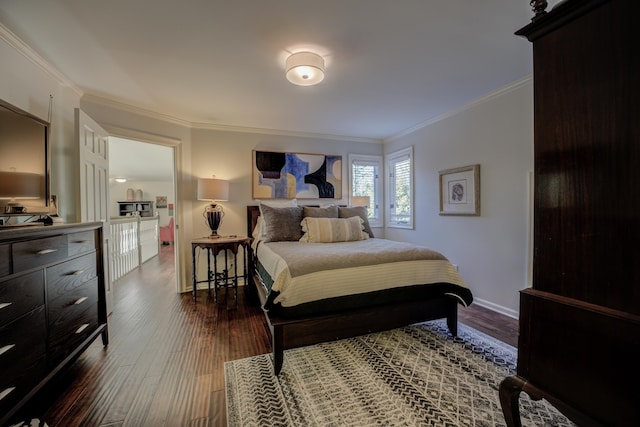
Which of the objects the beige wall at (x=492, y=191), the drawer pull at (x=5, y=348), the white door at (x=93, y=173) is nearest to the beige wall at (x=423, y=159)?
the beige wall at (x=492, y=191)

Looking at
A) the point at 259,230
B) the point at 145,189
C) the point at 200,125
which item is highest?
the point at 200,125

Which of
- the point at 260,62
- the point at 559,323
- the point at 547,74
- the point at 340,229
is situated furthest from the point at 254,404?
the point at 260,62

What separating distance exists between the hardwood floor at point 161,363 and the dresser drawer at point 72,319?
23 centimetres

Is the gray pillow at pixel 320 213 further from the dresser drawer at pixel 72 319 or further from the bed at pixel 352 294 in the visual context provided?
the dresser drawer at pixel 72 319

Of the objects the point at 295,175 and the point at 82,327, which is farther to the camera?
the point at 295,175

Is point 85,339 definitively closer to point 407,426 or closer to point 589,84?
point 407,426

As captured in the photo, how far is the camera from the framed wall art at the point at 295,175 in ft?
13.1

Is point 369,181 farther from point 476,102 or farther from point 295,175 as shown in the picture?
point 476,102

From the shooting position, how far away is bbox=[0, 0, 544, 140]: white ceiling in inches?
64.4

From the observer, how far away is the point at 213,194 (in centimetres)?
341

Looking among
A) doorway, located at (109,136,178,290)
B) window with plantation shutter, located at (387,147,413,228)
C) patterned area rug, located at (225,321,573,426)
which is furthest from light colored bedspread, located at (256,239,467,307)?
doorway, located at (109,136,178,290)

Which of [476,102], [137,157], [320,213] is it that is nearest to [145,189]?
[137,157]

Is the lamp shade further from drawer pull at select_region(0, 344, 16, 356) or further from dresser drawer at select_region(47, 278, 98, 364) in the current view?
drawer pull at select_region(0, 344, 16, 356)

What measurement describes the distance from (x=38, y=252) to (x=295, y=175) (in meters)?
3.09
